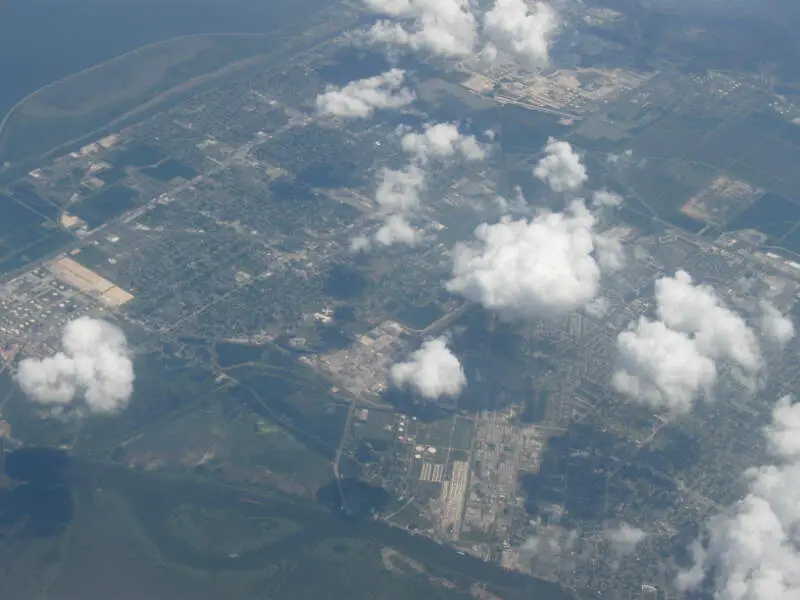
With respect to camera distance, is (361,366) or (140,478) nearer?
(140,478)

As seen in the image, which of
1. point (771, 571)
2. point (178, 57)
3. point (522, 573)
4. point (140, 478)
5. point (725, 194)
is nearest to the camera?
point (771, 571)

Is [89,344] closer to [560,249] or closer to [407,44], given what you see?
[560,249]

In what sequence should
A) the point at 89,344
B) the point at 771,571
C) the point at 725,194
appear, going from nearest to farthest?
1. the point at 771,571
2. the point at 89,344
3. the point at 725,194

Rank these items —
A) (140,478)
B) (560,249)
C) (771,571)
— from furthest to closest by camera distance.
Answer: (560,249)
(140,478)
(771,571)

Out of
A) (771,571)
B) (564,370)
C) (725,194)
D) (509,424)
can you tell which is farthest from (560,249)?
(771,571)

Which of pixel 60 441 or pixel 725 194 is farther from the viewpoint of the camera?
pixel 725 194

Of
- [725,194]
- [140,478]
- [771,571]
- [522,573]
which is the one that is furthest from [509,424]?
[725,194]

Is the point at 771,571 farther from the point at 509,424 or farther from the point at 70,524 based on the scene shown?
the point at 70,524

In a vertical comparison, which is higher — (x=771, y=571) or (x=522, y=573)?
(x=771, y=571)

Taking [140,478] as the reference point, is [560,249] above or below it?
above
